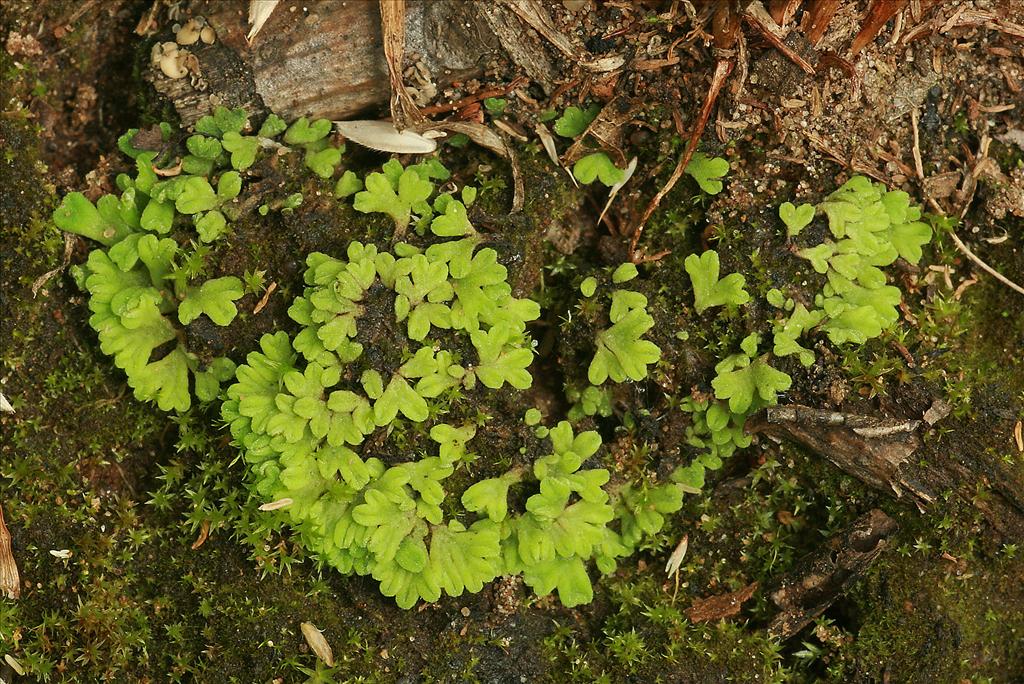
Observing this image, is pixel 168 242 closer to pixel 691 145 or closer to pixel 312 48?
pixel 312 48

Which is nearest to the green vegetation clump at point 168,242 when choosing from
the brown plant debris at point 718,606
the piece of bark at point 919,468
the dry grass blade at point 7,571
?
the dry grass blade at point 7,571

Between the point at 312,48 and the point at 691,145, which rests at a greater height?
the point at 312,48

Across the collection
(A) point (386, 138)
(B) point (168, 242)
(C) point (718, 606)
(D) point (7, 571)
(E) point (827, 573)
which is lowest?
(C) point (718, 606)

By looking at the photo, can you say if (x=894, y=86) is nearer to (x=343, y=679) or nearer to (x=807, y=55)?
(x=807, y=55)

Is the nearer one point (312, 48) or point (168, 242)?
point (168, 242)

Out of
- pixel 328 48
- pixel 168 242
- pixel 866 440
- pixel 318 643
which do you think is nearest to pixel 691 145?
pixel 866 440

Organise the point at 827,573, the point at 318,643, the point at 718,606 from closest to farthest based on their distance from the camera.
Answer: the point at 318,643, the point at 827,573, the point at 718,606

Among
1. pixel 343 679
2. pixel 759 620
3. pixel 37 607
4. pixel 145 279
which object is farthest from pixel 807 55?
pixel 37 607

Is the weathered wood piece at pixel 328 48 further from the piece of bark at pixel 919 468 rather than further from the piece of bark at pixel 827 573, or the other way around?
the piece of bark at pixel 827 573
